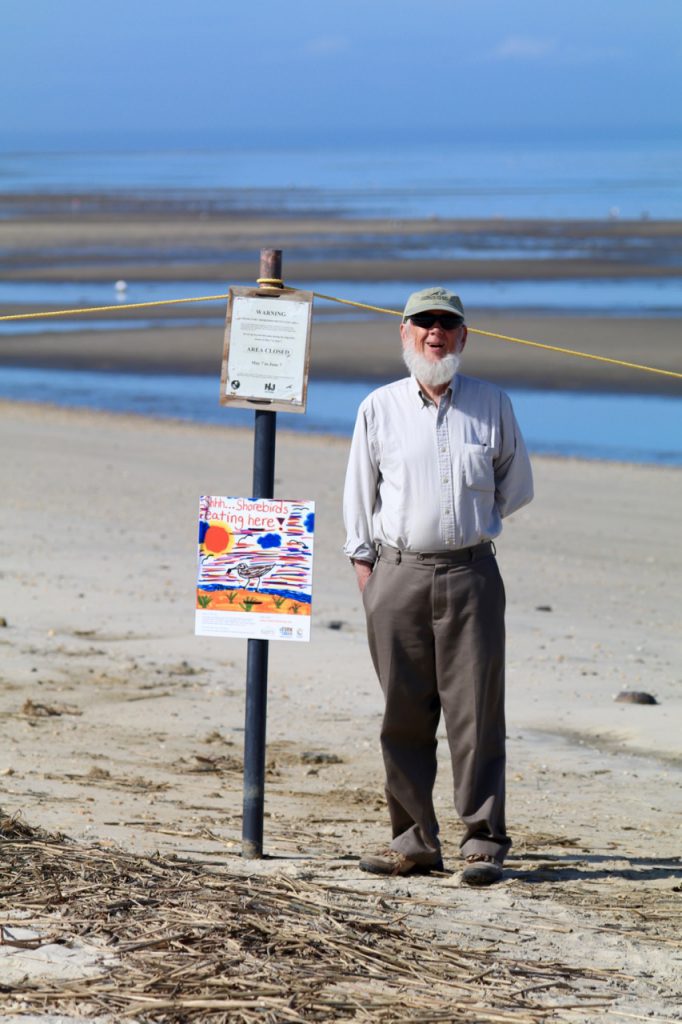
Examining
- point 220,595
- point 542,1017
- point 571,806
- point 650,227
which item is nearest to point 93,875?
point 220,595

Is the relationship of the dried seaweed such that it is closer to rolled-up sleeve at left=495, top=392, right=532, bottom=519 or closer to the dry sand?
the dry sand

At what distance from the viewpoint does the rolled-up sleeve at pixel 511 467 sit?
A: 5316 millimetres

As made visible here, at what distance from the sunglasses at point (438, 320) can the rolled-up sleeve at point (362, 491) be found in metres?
0.35

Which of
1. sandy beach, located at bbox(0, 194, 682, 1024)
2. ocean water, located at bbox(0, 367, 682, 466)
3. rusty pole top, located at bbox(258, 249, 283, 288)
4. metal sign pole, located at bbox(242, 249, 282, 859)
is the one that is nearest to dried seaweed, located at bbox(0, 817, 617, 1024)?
sandy beach, located at bbox(0, 194, 682, 1024)

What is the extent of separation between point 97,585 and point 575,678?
3491 millimetres

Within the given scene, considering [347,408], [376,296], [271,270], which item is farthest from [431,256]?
[271,270]

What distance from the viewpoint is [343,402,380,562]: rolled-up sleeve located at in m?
5.32

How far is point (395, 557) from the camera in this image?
5336mm

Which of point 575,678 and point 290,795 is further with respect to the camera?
point 575,678

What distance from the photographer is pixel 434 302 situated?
5.24 m

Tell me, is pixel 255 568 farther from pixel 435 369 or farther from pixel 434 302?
pixel 434 302

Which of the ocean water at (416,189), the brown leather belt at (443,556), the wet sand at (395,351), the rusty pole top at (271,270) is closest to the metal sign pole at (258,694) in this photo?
the rusty pole top at (271,270)

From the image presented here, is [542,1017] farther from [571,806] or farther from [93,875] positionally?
[571,806]

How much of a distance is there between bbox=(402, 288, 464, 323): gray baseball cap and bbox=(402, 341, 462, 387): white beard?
152mm
